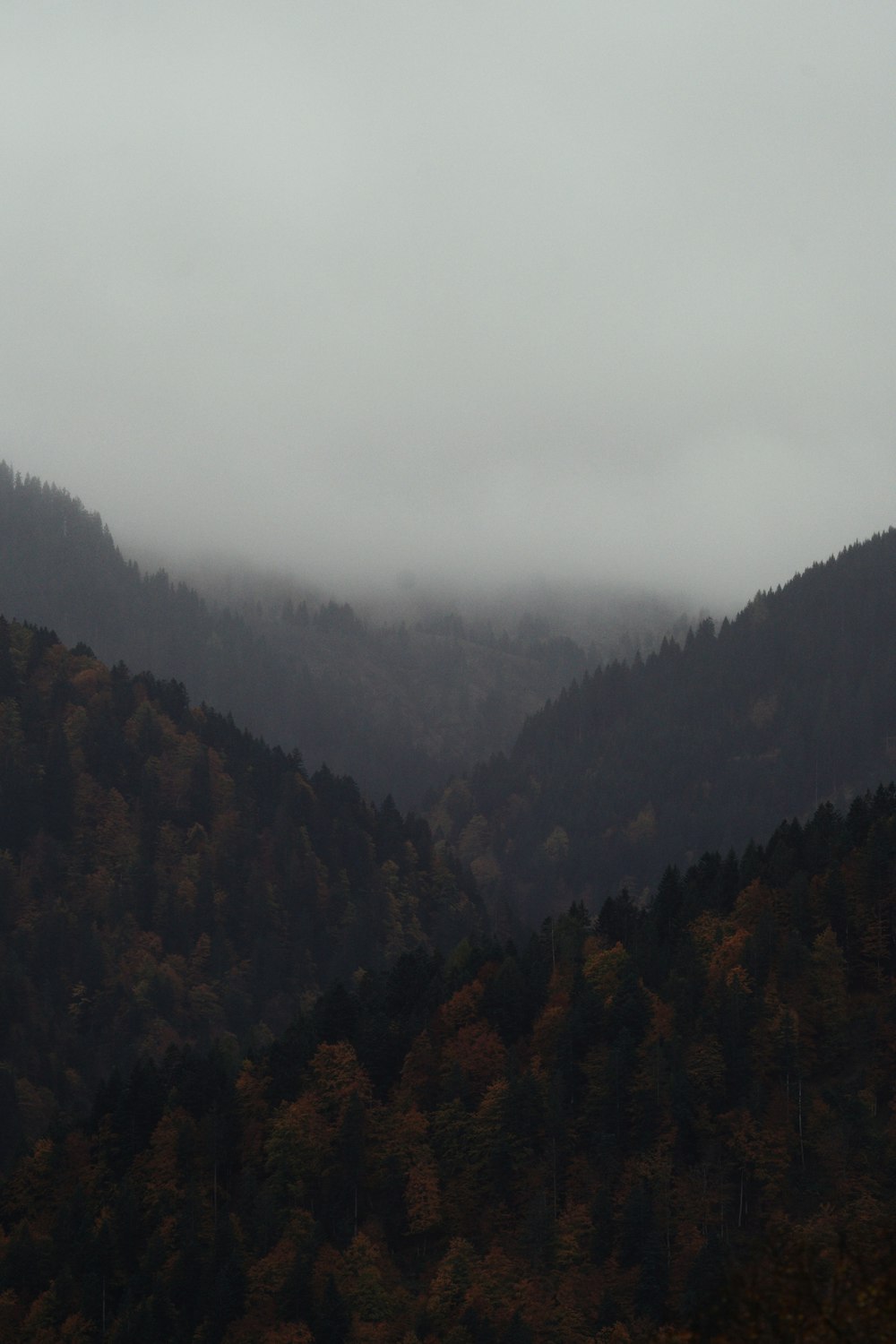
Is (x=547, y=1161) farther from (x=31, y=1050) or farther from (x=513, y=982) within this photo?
(x=31, y=1050)

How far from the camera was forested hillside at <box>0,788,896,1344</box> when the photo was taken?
11681cm

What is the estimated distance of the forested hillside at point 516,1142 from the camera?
383ft

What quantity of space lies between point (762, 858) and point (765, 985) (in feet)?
80.6

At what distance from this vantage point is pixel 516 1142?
133125 mm

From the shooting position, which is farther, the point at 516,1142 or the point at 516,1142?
the point at 516,1142

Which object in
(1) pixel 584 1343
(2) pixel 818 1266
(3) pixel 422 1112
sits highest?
(2) pixel 818 1266

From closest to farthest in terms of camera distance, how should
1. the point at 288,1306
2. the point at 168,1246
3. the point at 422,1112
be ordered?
the point at 288,1306 → the point at 168,1246 → the point at 422,1112

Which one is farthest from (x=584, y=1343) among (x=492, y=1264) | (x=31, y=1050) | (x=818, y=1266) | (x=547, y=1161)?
(x=31, y=1050)

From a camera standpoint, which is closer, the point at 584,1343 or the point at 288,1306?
the point at 584,1343

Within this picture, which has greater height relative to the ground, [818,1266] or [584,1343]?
[818,1266]

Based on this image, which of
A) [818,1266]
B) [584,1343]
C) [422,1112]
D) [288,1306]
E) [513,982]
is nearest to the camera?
[818,1266]

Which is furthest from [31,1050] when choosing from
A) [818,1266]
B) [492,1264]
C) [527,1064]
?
[818,1266]

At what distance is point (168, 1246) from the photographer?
130 m

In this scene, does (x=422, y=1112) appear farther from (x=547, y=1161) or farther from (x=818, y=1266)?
(x=818, y=1266)
